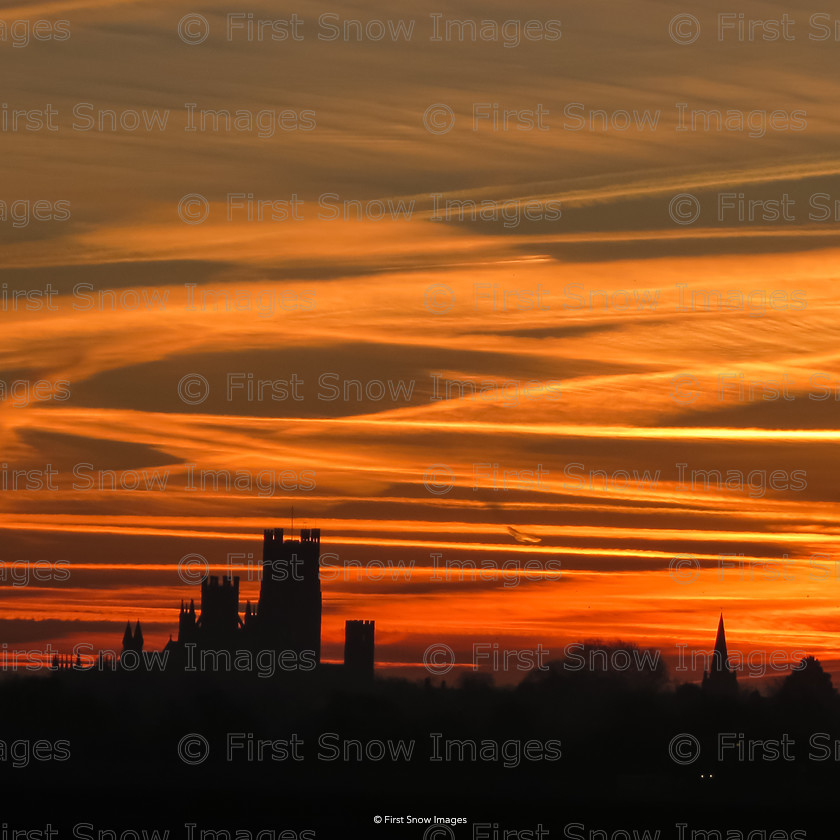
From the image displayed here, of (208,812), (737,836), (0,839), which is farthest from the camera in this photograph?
(208,812)

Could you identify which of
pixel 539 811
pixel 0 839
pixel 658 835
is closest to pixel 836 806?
pixel 539 811

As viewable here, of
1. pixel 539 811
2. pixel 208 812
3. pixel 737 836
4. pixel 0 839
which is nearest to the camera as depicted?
pixel 0 839

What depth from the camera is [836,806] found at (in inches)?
7820

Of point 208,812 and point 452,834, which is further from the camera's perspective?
point 208,812

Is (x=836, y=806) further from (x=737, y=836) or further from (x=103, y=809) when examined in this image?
(x=103, y=809)

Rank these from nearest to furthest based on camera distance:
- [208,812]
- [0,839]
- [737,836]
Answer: [0,839] → [737,836] → [208,812]

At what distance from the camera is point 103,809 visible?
187750 millimetres

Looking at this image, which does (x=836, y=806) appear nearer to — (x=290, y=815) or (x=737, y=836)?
(x=737, y=836)

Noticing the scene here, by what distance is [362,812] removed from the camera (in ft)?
630

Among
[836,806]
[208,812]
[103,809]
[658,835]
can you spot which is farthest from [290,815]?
[836,806]

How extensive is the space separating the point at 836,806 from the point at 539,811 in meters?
33.7

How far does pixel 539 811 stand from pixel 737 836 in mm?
39860

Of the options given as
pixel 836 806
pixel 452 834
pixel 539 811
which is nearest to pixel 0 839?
pixel 452 834

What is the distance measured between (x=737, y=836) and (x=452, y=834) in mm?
25979
